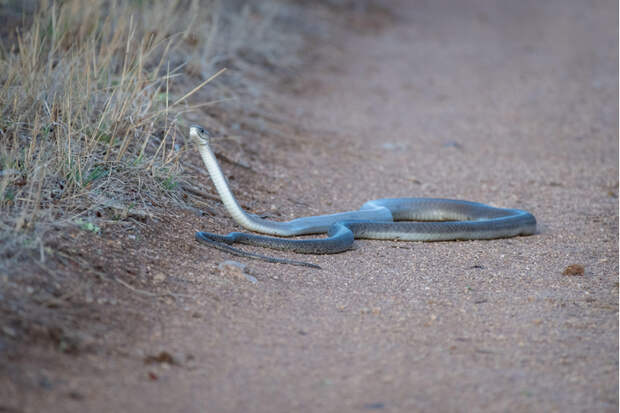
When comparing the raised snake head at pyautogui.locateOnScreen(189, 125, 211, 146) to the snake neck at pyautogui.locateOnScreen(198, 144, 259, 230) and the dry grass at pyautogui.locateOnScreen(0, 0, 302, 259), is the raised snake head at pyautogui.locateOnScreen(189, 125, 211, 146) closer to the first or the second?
the snake neck at pyautogui.locateOnScreen(198, 144, 259, 230)

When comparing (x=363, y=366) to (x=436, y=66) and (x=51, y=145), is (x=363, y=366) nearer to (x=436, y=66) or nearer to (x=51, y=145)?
(x=51, y=145)

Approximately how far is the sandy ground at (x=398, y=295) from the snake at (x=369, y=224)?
0.12 metres

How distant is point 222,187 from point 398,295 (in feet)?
4.54

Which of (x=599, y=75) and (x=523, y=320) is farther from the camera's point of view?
(x=599, y=75)

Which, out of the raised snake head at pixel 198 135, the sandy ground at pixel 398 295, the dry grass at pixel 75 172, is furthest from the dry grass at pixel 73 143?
the sandy ground at pixel 398 295

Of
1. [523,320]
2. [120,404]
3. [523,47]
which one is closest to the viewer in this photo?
[120,404]

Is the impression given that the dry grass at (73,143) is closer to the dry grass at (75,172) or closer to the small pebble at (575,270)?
the dry grass at (75,172)

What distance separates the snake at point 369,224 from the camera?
175 inches

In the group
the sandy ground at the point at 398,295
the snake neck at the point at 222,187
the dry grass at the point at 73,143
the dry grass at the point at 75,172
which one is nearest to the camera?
the sandy ground at the point at 398,295

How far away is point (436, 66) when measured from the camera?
41.2ft

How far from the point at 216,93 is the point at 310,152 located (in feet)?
4.24

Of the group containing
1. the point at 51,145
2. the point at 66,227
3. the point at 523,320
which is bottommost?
the point at 523,320

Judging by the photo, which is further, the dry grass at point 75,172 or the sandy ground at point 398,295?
the dry grass at point 75,172

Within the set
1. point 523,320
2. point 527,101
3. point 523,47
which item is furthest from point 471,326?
point 523,47
